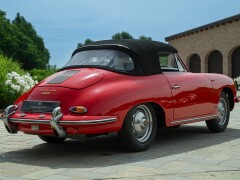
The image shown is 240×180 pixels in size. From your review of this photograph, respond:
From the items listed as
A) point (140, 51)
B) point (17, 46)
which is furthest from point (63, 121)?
point (17, 46)

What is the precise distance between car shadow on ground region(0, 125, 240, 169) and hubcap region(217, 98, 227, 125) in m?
0.25

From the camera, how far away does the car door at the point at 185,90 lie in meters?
7.15

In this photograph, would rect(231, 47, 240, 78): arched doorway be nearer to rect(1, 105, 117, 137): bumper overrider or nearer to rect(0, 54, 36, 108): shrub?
rect(0, 54, 36, 108): shrub

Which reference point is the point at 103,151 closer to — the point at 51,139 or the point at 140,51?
the point at 51,139

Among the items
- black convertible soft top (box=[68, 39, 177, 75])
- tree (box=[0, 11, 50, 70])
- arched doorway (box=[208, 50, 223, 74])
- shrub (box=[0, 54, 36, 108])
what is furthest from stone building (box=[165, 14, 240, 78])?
black convertible soft top (box=[68, 39, 177, 75])

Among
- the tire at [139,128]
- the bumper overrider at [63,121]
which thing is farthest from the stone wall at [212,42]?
the bumper overrider at [63,121]

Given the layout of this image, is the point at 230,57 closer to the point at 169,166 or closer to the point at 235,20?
the point at 235,20

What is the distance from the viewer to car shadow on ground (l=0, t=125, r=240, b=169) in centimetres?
588

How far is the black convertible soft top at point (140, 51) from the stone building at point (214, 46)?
29826 millimetres

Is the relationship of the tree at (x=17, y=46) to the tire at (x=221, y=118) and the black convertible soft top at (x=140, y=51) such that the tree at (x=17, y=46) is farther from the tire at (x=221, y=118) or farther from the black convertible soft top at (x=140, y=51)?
the black convertible soft top at (x=140, y=51)

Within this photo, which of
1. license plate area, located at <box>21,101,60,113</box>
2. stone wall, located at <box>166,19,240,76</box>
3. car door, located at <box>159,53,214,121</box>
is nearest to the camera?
license plate area, located at <box>21,101,60,113</box>

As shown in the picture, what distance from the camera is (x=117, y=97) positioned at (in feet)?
20.0

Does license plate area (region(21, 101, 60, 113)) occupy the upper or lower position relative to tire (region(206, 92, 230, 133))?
upper

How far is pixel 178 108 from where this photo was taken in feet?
23.4
